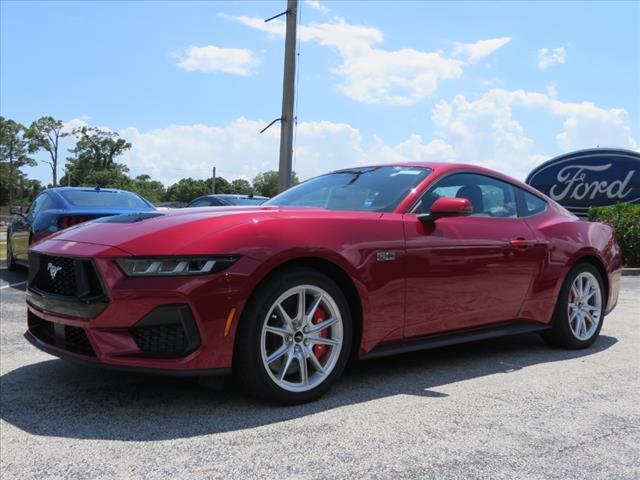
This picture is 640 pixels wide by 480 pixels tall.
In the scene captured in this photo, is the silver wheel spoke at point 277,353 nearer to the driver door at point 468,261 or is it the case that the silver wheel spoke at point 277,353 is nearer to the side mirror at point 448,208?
the driver door at point 468,261

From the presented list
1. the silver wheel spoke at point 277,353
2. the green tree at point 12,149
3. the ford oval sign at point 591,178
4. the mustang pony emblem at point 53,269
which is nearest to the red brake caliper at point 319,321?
the silver wheel spoke at point 277,353

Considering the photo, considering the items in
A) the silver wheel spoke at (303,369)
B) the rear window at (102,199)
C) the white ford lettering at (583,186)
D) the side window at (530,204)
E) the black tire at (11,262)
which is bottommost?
the black tire at (11,262)

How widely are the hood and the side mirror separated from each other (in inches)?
33.4

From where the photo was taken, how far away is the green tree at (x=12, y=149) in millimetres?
77438

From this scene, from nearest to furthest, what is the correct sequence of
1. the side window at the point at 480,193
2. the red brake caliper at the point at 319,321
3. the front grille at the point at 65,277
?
1. the front grille at the point at 65,277
2. the red brake caliper at the point at 319,321
3. the side window at the point at 480,193

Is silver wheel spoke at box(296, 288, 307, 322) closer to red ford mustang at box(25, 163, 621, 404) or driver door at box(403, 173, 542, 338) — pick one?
red ford mustang at box(25, 163, 621, 404)

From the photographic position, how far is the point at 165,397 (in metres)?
3.21

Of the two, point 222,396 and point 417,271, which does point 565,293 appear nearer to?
point 417,271

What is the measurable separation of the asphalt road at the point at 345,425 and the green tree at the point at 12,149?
82614 mm

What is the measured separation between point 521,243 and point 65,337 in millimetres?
2986

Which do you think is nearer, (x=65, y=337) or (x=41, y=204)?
(x=65, y=337)

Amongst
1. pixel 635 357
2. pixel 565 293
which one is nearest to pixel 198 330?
pixel 565 293

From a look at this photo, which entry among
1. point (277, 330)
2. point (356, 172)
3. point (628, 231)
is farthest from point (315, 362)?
point (628, 231)

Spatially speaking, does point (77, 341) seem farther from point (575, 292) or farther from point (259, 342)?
point (575, 292)
